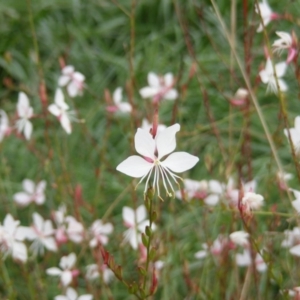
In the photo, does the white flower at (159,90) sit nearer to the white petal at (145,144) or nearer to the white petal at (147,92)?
the white petal at (147,92)

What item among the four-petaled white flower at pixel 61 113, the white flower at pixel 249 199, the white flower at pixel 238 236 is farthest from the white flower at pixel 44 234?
the white flower at pixel 249 199

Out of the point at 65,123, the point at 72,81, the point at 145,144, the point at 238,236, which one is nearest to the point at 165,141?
the point at 145,144

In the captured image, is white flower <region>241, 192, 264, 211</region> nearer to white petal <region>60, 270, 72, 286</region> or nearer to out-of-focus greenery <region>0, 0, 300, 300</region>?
white petal <region>60, 270, 72, 286</region>

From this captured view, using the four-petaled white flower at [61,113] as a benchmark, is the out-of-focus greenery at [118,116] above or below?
above

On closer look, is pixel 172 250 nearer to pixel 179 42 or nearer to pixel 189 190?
pixel 189 190

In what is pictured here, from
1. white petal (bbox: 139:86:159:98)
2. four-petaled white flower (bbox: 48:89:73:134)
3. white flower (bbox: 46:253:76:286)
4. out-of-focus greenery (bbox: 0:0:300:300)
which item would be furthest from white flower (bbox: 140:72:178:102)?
white flower (bbox: 46:253:76:286)

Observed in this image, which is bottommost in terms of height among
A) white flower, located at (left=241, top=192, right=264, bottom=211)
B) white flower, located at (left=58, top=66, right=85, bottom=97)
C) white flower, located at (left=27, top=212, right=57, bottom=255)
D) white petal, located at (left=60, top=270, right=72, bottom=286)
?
white flower, located at (left=241, top=192, right=264, bottom=211)

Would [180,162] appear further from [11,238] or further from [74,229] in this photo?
[74,229]
